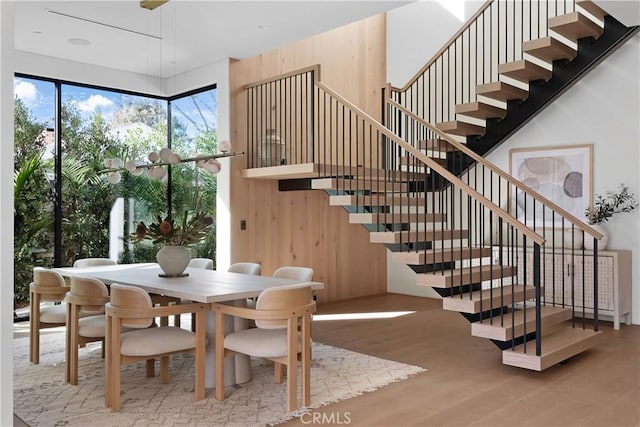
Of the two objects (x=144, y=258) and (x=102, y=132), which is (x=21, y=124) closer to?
(x=102, y=132)

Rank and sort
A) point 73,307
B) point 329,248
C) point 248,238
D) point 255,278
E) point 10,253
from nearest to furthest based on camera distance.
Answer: point 10,253
point 73,307
point 255,278
point 248,238
point 329,248

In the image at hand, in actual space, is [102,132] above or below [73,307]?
above

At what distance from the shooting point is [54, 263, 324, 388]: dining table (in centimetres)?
361

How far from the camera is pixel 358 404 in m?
3.55

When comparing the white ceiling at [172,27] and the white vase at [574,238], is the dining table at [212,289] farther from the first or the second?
the white vase at [574,238]

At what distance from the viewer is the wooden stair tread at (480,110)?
615 centimetres

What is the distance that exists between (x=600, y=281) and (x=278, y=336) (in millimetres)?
4071


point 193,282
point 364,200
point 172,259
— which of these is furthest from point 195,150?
point 193,282

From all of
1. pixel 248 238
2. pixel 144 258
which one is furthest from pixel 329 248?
pixel 144 258

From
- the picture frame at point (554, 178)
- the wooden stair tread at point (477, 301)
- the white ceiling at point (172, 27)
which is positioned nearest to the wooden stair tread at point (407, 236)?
the wooden stair tread at point (477, 301)

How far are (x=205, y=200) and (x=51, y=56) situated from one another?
2.51 meters

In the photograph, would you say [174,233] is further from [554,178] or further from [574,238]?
[554,178]

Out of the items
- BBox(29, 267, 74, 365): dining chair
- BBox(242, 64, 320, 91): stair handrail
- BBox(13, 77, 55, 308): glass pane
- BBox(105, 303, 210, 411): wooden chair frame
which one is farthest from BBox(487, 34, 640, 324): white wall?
BBox(13, 77, 55, 308): glass pane

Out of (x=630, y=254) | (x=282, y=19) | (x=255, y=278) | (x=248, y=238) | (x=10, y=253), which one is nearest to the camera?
(x=10, y=253)
